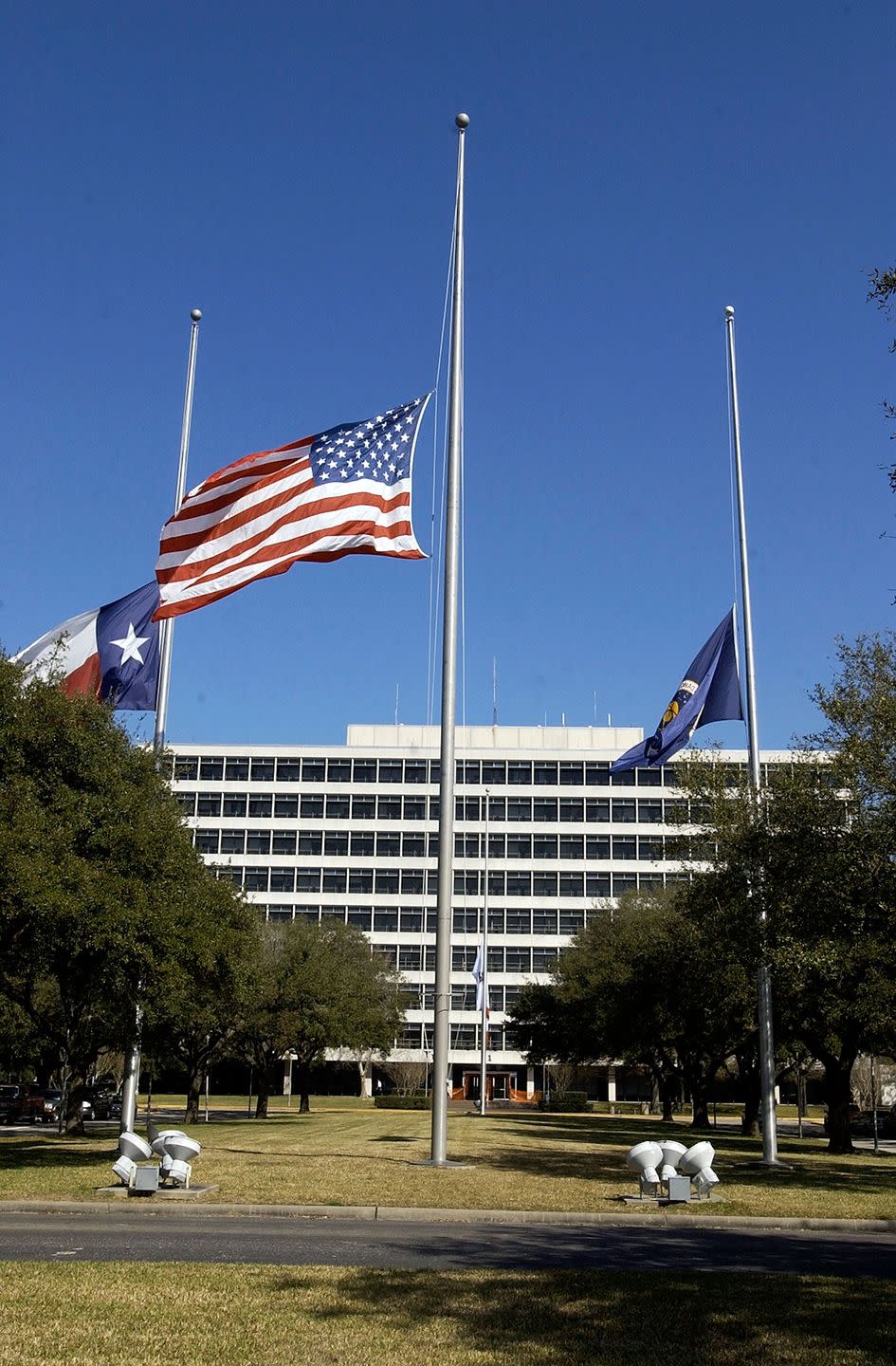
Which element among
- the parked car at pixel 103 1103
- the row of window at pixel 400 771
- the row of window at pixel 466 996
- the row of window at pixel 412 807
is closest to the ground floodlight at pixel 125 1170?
the parked car at pixel 103 1103

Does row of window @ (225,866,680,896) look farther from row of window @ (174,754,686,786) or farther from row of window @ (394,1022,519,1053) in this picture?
row of window @ (394,1022,519,1053)

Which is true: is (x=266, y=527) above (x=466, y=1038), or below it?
above

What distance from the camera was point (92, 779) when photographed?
2594 cm

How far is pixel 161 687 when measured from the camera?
27.5 m

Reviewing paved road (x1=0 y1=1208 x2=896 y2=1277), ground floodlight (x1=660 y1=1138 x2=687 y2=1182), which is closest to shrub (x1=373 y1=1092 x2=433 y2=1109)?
ground floodlight (x1=660 y1=1138 x2=687 y2=1182)

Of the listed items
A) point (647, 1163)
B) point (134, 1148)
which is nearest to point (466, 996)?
point (647, 1163)

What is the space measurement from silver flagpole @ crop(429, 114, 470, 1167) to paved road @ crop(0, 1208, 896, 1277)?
7024 mm

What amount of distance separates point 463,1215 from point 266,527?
11.0 m

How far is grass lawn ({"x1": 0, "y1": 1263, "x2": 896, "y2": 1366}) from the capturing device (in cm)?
864

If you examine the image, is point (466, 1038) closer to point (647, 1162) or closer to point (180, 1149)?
point (647, 1162)

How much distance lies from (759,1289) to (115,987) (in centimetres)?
1642

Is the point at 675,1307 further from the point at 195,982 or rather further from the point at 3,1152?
the point at 3,1152

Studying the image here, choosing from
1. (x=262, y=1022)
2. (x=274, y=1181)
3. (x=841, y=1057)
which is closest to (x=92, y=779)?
(x=274, y=1181)

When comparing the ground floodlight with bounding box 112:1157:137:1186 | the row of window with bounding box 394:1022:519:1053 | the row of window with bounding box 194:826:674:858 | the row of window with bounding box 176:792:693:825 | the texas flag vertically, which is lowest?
the ground floodlight with bounding box 112:1157:137:1186
